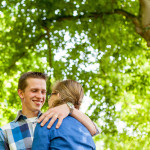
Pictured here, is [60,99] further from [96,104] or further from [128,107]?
[128,107]

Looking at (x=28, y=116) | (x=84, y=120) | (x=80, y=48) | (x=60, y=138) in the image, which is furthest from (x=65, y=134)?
(x=80, y=48)

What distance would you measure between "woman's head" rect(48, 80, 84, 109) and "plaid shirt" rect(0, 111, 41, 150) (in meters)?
0.53

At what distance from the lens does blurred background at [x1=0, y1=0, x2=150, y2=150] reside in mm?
9344

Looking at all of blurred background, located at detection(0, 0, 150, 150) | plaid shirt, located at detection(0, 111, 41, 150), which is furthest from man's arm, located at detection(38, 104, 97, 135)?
blurred background, located at detection(0, 0, 150, 150)

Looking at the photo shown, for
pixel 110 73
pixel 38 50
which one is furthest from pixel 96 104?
pixel 38 50

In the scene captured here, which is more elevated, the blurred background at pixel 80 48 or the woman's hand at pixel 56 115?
the blurred background at pixel 80 48

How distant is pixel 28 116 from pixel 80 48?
684cm

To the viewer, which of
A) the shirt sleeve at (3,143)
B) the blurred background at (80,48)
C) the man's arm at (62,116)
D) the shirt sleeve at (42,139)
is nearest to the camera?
the shirt sleeve at (42,139)

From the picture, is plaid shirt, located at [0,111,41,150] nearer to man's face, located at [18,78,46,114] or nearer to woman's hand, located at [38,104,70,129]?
man's face, located at [18,78,46,114]

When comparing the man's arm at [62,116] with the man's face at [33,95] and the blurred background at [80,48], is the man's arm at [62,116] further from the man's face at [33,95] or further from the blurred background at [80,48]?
the blurred background at [80,48]

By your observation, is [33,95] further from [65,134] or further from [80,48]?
[80,48]

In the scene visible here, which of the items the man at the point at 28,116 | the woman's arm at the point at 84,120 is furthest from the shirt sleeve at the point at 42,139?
the woman's arm at the point at 84,120

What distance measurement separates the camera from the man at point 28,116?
259 cm

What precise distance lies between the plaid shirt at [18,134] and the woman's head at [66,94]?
0.53 m
